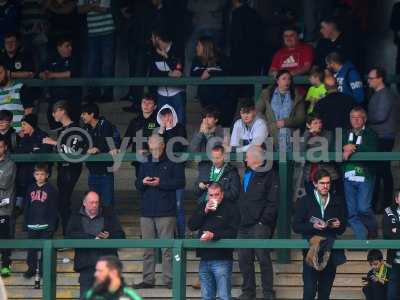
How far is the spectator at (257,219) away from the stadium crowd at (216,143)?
14 mm

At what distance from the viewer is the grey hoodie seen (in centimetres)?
1733

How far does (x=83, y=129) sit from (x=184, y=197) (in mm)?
1537

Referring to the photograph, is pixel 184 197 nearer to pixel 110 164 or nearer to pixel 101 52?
pixel 110 164

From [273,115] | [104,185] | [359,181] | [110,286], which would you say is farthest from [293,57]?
[110,286]

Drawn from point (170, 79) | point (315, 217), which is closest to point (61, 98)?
point (170, 79)

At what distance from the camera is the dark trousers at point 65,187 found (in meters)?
17.8

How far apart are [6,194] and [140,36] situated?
3842 millimetres

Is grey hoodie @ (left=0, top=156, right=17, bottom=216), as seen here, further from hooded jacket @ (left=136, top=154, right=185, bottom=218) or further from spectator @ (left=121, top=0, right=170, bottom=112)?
spectator @ (left=121, top=0, right=170, bottom=112)

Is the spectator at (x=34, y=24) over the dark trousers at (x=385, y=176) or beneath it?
over

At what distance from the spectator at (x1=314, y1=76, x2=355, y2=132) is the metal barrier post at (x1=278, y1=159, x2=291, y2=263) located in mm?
623

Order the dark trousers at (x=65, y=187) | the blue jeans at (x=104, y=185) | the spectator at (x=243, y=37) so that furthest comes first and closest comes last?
the spectator at (x=243, y=37) < the dark trousers at (x=65, y=187) < the blue jeans at (x=104, y=185)

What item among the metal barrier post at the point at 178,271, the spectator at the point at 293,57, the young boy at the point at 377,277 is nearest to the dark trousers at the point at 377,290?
the young boy at the point at 377,277

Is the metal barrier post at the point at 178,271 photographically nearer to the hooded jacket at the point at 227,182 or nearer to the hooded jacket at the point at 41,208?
the hooded jacket at the point at 227,182

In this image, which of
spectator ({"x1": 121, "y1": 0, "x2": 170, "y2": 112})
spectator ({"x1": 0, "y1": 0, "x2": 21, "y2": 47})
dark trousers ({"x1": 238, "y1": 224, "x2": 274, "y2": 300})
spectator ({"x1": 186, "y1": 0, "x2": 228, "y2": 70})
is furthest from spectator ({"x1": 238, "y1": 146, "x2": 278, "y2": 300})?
spectator ({"x1": 0, "y1": 0, "x2": 21, "y2": 47})
